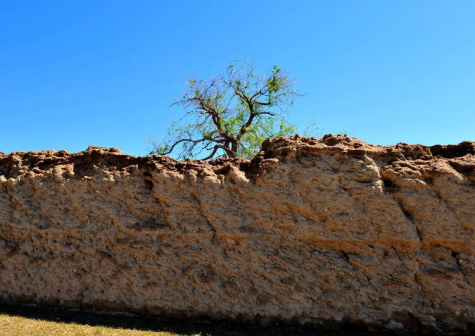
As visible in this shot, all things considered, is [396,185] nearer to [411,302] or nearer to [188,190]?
[411,302]

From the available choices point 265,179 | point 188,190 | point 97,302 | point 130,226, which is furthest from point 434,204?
point 97,302

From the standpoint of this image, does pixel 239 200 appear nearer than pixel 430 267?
No

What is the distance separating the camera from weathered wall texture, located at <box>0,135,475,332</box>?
5.91m

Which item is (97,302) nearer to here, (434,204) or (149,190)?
(149,190)

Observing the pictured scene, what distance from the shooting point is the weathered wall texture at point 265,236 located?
5.91 metres

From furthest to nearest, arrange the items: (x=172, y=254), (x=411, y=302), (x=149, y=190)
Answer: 1. (x=149, y=190)
2. (x=172, y=254)
3. (x=411, y=302)

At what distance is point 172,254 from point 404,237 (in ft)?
12.8

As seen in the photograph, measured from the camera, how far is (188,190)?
6.92 m

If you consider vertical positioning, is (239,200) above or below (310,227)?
above

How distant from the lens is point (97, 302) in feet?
22.2

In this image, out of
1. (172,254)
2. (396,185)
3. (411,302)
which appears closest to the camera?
(411,302)

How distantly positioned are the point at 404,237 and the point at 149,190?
454cm

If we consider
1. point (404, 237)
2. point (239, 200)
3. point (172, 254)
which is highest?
point (239, 200)

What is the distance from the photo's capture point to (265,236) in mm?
6406
